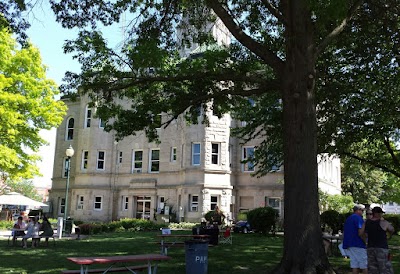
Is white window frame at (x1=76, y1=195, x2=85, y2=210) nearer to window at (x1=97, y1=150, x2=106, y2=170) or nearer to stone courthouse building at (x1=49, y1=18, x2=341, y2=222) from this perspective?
stone courthouse building at (x1=49, y1=18, x2=341, y2=222)

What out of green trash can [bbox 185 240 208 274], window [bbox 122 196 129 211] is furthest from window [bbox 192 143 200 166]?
green trash can [bbox 185 240 208 274]

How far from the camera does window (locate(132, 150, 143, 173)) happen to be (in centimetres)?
3753

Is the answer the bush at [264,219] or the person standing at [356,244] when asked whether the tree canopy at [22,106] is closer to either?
the bush at [264,219]

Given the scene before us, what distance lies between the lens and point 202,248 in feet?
32.8

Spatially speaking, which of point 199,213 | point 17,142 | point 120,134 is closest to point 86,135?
point 17,142

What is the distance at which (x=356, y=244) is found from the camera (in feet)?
30.2

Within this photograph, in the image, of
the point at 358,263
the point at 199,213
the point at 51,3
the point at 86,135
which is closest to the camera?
the point at 358,263

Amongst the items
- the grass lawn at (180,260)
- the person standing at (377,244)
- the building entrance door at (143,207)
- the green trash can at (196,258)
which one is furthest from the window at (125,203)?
the person standing at (377,244)

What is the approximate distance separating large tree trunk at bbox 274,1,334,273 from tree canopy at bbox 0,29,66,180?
20169 millimetres

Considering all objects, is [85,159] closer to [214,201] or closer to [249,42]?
[214,201]

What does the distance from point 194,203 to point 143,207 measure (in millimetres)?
6380

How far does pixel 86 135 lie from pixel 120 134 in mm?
26480

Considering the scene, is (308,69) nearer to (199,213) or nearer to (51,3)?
(51,3)

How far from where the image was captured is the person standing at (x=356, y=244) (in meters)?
9.11
